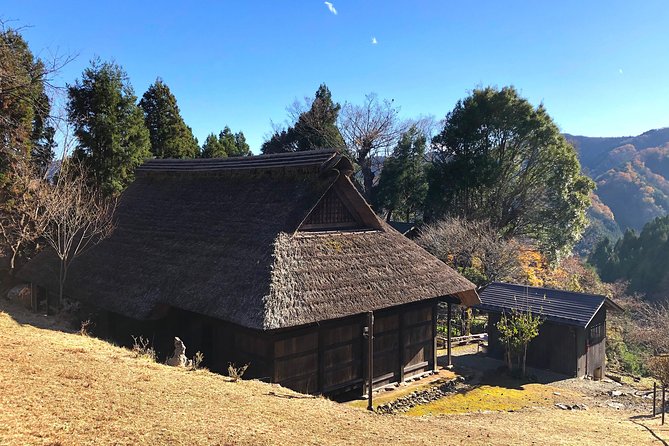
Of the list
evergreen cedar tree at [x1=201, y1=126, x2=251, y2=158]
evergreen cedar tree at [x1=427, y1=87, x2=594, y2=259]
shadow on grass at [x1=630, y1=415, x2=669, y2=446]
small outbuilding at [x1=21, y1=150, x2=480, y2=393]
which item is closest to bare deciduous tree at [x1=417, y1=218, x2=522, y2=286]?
evergreen cedar tree at [x1=427, y1=87, x2=594, y2=259]

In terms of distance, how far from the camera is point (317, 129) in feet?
145

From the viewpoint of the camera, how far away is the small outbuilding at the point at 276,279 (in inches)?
472

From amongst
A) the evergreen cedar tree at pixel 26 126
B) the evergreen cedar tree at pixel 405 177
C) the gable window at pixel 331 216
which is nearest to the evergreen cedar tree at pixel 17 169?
the evergreen cedar tree at pixel 26 126

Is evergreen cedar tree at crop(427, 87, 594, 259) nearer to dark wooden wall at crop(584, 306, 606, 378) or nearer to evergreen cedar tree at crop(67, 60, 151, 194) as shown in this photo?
dark wooden wall at crop(584, 306, 606, 378)

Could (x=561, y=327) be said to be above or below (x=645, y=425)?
above

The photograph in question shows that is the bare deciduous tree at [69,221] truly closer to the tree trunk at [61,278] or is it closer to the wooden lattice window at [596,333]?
the tree trunk at [61,278]

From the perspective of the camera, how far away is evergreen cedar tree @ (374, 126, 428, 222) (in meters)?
39.1

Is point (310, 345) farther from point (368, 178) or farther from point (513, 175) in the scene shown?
point (368, 178)

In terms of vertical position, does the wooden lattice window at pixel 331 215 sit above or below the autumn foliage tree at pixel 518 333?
above

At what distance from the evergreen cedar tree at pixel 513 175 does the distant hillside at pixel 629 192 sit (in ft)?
140

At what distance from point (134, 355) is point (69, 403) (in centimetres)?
400

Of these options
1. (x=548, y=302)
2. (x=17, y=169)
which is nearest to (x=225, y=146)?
(x=17, y=169)

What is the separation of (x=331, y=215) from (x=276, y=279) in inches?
157

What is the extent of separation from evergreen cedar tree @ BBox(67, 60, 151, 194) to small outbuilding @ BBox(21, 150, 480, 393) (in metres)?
5.46
